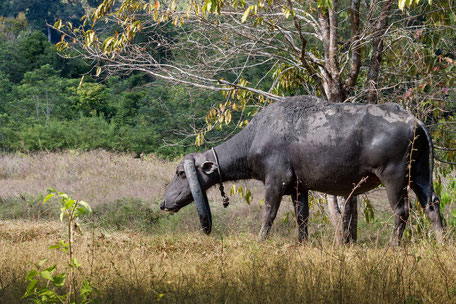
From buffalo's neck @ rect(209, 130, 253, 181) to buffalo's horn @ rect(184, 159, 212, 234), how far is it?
376 millimetres

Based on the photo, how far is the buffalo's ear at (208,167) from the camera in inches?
253

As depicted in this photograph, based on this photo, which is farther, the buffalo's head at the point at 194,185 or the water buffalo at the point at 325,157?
the buffalo's head at the point at 194,185

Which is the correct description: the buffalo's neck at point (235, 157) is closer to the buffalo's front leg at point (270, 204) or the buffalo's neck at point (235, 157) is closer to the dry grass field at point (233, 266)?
the buffalo's front leg at point (270, 204)

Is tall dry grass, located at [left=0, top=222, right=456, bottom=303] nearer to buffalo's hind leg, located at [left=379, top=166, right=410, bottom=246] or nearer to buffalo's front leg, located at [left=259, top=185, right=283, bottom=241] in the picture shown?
buffalo's front leg, located at [left=259, top=185, right=283, bottom=241]

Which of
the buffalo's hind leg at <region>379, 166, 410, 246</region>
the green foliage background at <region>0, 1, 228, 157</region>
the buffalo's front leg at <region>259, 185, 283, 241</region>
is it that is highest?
the buffalo's hind leg at <region>379, 166, 410, 246</region>

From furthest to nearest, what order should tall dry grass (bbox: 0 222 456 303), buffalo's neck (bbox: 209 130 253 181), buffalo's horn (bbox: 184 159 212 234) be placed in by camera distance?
1. buffalo's neck (bbox: 209 130 253 181)
2. buffalo's horn (bbox: 184 159 212 234)
3. tall dry grass (bbox: 0 222 456 303)

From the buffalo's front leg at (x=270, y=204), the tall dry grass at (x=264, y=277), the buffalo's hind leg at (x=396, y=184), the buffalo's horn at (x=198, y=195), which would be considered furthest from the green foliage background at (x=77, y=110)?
the tall dry grass at (x=264, y=277)

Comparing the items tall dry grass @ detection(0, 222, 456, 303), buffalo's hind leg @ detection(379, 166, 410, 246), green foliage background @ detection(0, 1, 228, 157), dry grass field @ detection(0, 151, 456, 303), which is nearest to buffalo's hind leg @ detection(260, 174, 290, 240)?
dry grass field @ detection(0, 151, 456, 303)

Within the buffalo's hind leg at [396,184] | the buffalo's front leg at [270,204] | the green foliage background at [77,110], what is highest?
the buffalo's hind leg at [396,184]

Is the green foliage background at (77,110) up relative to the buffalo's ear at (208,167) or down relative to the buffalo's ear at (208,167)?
down

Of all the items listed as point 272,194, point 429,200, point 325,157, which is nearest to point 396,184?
point 429,200

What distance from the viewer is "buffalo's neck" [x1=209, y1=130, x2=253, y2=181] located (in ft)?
21.0

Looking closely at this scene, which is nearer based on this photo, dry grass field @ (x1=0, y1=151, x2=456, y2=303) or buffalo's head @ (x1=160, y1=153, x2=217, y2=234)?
dry grass field @ (x1=0, y1=151, x2=456, y2=303)

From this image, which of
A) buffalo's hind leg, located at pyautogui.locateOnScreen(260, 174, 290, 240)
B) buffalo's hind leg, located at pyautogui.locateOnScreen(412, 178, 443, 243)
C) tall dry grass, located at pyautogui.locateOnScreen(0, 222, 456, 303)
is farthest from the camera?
buffalo's hind leg, located at pyautogui.locateOnScreen(260, 174, 290, 240)
